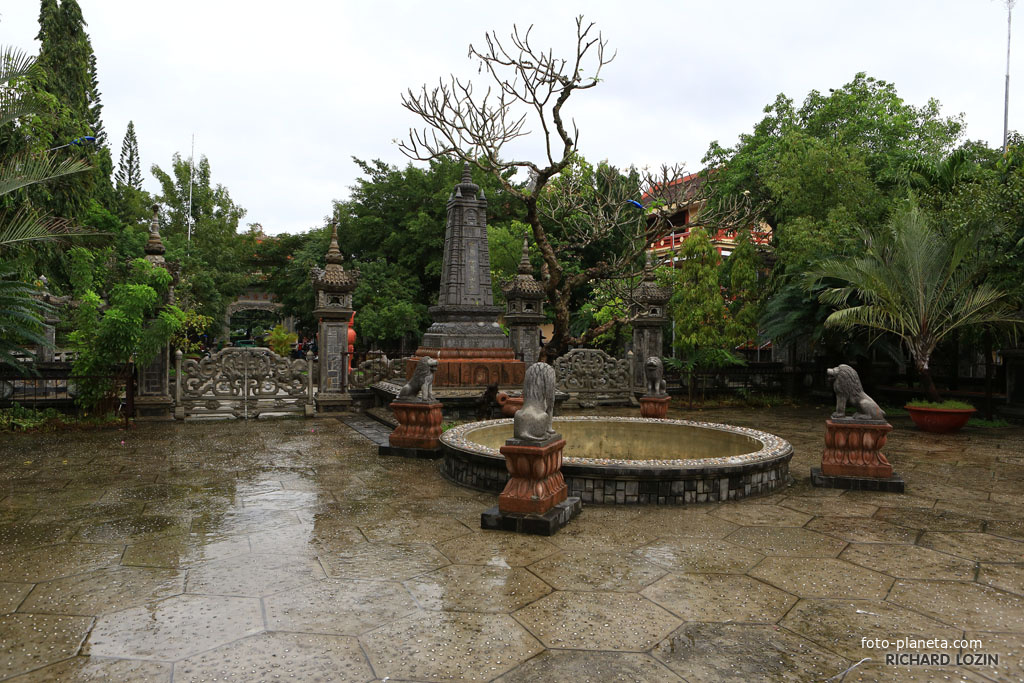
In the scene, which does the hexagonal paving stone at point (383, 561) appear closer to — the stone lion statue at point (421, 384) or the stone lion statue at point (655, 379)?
the stone lion statue at point (421, 384)

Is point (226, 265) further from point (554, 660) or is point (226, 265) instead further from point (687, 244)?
point (554, 660)

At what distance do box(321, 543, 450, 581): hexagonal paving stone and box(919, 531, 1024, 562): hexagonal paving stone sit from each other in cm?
356

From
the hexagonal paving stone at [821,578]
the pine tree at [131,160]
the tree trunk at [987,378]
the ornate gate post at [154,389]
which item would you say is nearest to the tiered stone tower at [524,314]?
the ornate gate post at [154,389]

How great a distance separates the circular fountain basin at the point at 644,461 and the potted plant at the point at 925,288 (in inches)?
232

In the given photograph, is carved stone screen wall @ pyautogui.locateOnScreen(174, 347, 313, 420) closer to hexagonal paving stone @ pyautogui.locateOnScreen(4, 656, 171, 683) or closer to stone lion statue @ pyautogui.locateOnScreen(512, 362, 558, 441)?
stone lion statue @ pyautogui.locateOnScreen(512, 362, 558, 441)

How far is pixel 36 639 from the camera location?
113 inches

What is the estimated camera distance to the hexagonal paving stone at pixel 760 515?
4.96m

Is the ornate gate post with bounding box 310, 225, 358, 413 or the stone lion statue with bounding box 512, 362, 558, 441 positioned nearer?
the stone lion statue with bounding box 512, 362, 558, 441

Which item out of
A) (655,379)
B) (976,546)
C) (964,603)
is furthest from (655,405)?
(964,603)

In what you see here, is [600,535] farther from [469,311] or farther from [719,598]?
[469,311]

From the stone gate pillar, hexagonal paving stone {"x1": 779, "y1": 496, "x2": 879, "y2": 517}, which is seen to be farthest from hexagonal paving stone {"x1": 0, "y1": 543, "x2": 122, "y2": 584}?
the stone gate pillar

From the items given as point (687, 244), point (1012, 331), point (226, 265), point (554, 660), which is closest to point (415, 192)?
point (226, 265)

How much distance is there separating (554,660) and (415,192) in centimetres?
2374

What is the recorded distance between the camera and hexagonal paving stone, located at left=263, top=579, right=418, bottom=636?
305 centimetres
